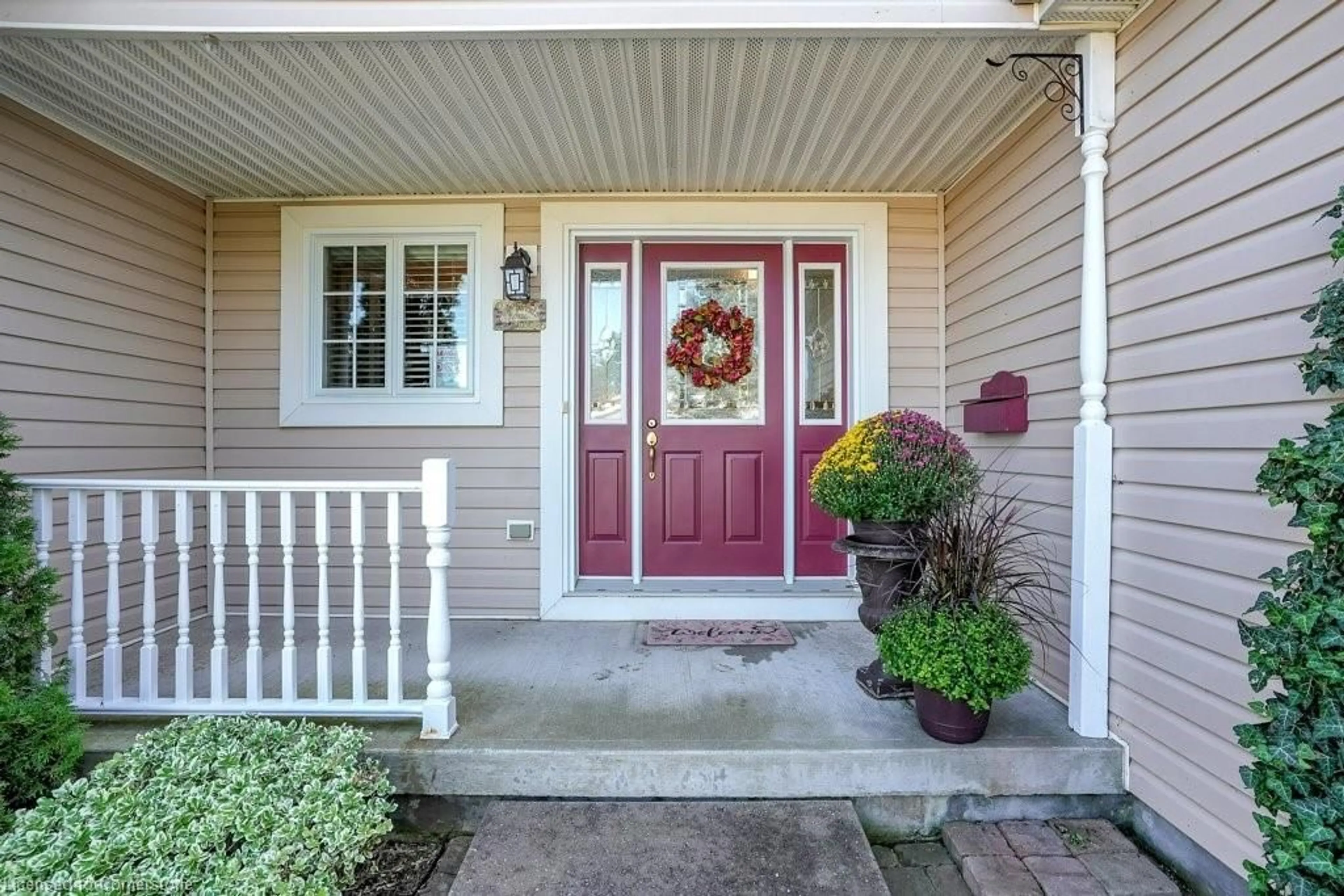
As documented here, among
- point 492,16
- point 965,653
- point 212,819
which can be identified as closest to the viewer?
point 212,819

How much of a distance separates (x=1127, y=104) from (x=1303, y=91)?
1.95 feet

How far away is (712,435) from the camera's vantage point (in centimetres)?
345

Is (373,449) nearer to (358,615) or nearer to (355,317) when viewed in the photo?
(355,317)

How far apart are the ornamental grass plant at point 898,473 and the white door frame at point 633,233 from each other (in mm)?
1072

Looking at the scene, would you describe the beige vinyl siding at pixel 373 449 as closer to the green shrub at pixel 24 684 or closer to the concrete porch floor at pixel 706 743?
the concrete porch floor at pixel 706 743

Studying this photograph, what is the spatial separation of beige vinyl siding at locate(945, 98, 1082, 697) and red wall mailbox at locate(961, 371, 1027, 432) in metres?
0.04

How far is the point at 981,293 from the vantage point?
2.91 m

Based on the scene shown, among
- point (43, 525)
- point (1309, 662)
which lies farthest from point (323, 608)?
point (1309, 662)

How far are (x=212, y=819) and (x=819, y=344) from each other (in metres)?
3.09

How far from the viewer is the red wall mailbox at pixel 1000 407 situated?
253 cm

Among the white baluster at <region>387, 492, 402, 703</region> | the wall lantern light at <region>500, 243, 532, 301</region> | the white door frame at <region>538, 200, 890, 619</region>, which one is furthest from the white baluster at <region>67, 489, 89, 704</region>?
the wall lantern light at <region>500, 243, 532, 301</region>

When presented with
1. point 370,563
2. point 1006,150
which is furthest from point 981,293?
point 370,563

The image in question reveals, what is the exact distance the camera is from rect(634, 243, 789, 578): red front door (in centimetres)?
344

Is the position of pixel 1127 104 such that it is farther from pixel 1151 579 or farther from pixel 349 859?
pixel 349 859
